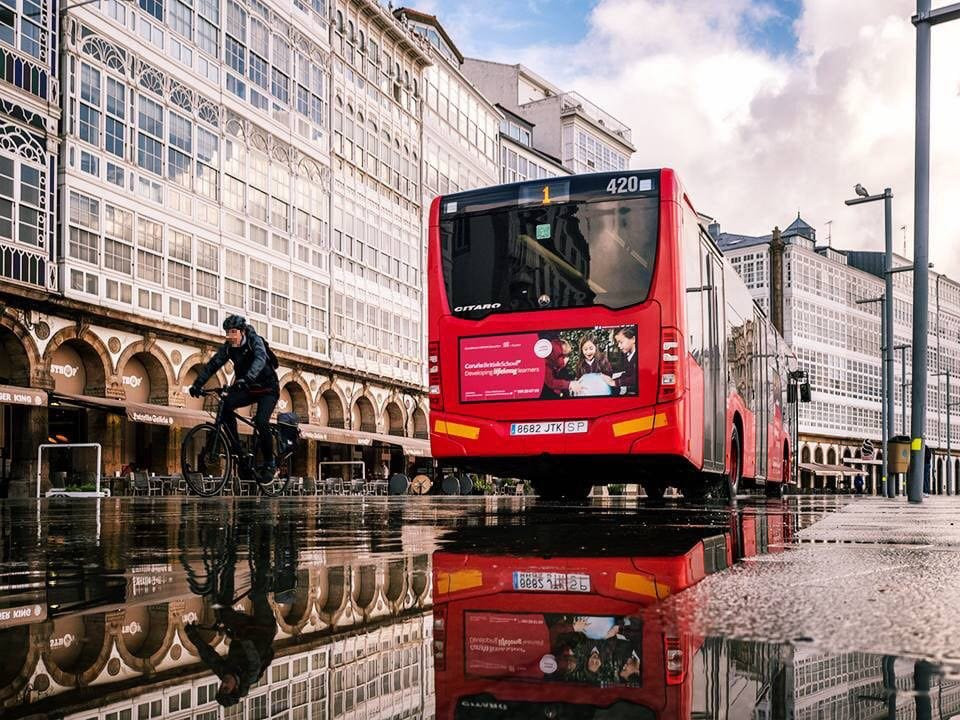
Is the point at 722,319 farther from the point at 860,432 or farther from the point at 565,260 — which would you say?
the point at 860,432

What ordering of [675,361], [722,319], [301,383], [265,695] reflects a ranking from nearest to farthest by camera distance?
[265,695]
[675,361]
[722,319]
[301,383]

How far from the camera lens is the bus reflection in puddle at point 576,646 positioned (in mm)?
1701

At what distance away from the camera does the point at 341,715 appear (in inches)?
64.9

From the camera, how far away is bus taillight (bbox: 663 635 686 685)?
1.87 m

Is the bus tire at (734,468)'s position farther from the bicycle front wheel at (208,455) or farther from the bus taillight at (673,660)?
the bus taillight at (673,660)

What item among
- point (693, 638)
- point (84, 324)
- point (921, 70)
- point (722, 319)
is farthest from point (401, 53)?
point (693, 638)

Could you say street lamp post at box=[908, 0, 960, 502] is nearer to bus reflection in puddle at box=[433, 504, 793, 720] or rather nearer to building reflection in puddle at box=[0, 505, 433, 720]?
bus reflection in puddle at box=[433, 504, 793, 720]

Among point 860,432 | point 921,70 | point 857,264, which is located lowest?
point 860,432

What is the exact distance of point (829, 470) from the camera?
82188 millimetres

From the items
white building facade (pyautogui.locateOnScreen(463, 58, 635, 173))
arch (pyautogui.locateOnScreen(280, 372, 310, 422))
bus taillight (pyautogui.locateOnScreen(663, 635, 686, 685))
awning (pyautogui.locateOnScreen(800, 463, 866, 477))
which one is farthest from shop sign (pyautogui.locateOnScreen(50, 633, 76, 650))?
awning (pyautogui.locateOnScreen(800, 463, 866, 477))

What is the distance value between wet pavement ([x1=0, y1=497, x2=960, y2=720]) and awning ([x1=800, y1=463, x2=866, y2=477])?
77.7 m

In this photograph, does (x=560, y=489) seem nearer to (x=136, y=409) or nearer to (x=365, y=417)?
(x=136, y=409)

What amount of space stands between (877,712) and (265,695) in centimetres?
94

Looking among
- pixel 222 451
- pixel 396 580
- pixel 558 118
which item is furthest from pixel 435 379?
pixel 558 118
